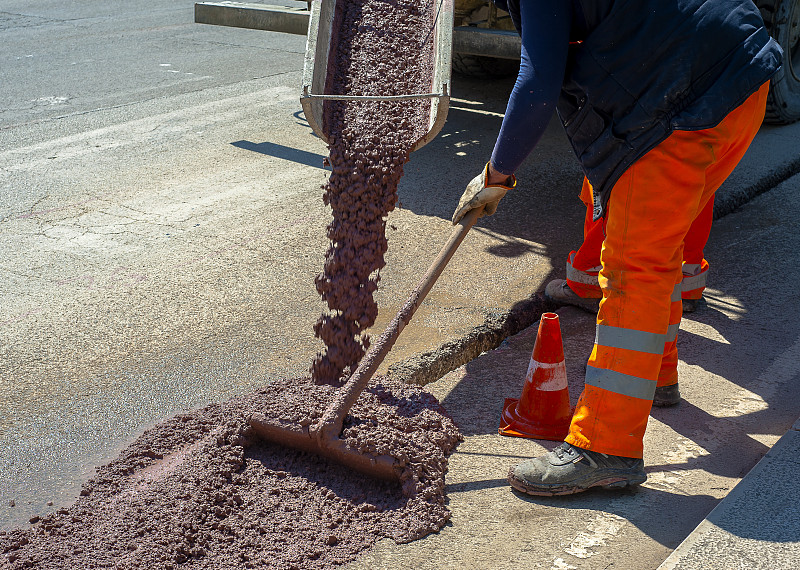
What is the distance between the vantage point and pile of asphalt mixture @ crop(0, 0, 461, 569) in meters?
2.44

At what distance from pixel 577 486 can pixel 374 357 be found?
0.82 meters

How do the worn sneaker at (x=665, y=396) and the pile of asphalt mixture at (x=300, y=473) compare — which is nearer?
the pile of asphalt mixture at (x=300, y=473)

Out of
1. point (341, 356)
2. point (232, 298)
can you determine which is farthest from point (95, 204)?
point (341, 356)

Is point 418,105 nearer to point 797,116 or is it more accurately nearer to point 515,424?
A: point 515,424

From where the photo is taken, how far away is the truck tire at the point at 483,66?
26.0 ft

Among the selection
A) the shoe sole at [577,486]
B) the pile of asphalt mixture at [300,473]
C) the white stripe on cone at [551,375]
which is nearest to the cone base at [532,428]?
the white stripe on cone at [551,375]

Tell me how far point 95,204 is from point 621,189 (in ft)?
12.3

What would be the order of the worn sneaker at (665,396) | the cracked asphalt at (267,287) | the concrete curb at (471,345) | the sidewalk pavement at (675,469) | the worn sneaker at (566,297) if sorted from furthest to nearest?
the worn sneaker at (566,297) → the concrete curb at (471,345) → the worn sneaker at (665,396) → the cracked asphalt at (267,287) → the sidewalk pavement at (675,469)

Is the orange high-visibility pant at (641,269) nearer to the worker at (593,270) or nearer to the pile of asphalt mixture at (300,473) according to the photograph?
the pile of asphalt mixture at (300,473)

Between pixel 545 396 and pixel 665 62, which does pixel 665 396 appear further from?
pixel 665 62

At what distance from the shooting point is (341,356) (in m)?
3.20

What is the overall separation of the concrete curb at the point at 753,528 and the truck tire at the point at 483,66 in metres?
5.98

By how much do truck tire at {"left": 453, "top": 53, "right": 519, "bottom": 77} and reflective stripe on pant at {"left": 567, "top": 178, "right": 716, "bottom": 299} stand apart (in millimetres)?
4284

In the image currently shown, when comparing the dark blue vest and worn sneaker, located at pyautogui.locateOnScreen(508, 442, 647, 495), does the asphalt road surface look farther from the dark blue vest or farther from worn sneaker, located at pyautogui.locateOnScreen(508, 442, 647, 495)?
the dark blue vest
